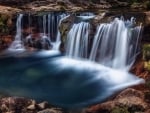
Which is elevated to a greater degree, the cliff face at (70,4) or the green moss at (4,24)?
the cliff face at (70,4)

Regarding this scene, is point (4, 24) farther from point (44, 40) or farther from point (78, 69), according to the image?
point (78, 69)

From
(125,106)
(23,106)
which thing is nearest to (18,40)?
(23,106)

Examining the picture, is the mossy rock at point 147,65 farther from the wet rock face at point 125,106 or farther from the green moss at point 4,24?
the green moss at point 4,24

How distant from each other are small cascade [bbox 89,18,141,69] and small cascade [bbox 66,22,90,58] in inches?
19.4

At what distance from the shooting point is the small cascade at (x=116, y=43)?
17.7 metres

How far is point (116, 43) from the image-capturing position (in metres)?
18.1

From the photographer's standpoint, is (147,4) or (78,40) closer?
(78,40)

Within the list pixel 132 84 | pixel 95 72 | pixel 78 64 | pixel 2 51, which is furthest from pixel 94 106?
pixel 2 51

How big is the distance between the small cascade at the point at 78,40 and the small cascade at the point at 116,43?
1.62 ft

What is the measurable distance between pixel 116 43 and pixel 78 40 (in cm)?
214

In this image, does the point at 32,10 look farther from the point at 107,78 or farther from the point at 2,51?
the point at 107,78

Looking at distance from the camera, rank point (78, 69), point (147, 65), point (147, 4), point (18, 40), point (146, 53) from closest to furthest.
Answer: point (147, 65) < point (146, 53) < point (78, 69) < point (18, 40) < point (147, 4)

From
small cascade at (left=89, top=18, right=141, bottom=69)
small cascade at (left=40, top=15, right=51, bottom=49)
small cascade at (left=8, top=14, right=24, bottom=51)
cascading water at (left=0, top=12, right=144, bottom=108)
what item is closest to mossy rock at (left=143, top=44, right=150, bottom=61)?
cascading water at (left=0, top=12, right=144, bottom=108)

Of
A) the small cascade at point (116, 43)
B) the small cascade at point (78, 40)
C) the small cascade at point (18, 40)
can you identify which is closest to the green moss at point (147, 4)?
the small cascade at point (116, 43)
